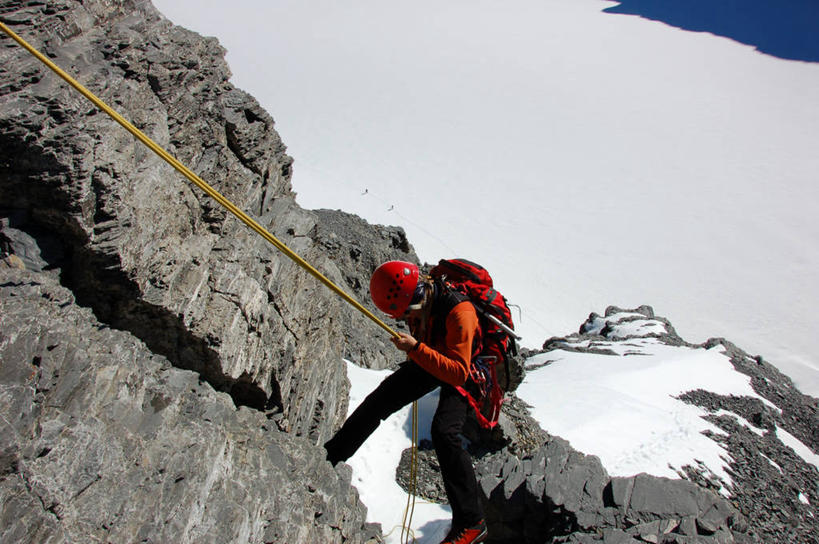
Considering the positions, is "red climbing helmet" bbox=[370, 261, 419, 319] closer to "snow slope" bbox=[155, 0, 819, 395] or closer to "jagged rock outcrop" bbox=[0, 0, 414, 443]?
"jagged rock outcrop" bbox=[0, 0, 414, 443]

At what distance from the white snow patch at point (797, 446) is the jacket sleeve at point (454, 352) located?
12.8 metres

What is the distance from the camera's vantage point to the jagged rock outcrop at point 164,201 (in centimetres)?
414

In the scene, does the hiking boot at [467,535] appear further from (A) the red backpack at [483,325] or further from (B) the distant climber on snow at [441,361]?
(A) the red backpack at [483,325]

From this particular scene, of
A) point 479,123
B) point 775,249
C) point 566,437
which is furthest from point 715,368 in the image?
point 479,123

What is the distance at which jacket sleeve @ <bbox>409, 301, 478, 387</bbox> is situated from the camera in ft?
14.9

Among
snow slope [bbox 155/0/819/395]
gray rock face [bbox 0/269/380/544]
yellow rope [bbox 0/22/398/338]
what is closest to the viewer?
gray rock face [bbox 0/269/380/544]

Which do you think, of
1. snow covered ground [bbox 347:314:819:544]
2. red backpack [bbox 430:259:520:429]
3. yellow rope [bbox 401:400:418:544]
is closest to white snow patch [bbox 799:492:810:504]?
snow covered ground [bbox 347:314:819:544]

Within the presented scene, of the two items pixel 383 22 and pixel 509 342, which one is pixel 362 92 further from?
pixel 509 342

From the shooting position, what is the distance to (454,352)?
4.63 metres

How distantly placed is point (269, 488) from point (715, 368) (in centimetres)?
1652

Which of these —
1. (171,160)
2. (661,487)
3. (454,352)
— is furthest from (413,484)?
(171,160)

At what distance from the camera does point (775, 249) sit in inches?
1612

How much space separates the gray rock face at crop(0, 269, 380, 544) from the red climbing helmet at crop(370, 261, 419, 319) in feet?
5.33

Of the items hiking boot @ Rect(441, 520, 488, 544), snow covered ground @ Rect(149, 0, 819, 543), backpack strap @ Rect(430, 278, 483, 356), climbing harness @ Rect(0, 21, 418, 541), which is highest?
snow covered ground @ Rect(149, 0, 819, 543)
